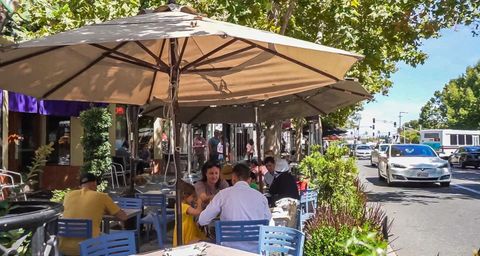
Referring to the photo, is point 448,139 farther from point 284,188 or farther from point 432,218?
point 284,188

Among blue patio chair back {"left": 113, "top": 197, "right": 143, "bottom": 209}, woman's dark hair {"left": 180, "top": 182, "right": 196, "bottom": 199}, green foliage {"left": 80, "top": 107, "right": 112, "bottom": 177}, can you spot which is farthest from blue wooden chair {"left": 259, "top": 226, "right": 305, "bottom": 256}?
green foliage {"left": 80, "top": 107, "right": 112, "bottom": 177}

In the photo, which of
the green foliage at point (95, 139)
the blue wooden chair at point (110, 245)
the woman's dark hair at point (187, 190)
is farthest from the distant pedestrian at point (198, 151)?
the blue wooden chair at point (110, 245)

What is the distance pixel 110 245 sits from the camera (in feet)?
13.9

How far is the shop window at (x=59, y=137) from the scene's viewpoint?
15.5 m

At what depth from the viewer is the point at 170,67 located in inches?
216

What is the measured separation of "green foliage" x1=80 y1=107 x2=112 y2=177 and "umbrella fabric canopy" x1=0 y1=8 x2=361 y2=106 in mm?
6449

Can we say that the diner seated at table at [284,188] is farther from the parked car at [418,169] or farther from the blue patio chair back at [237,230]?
the parked car at [418,169]

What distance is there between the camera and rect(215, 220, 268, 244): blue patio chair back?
5.06 meters

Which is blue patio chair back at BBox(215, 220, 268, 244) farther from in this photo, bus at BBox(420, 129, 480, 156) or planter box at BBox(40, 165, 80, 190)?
bus at BBox(420, 129, 480, 156)

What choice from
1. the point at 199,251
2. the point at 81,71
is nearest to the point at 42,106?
the point at 81,71

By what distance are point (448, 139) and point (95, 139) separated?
4323cm

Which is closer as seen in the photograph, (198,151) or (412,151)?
(412,151)

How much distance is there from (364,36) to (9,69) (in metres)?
12.0

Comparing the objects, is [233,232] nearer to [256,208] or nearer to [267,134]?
[256,208]
